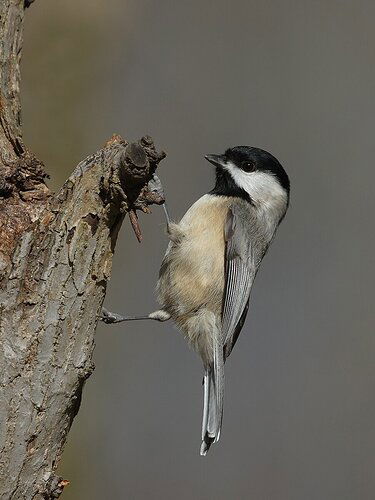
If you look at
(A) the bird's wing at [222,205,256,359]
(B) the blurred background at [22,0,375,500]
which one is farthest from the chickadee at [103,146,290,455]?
(B) the blurred background at [22,0,375,500]

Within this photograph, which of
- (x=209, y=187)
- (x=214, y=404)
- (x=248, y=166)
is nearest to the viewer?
(x=214, y=404)

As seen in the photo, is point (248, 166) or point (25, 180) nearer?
point (25, 180)

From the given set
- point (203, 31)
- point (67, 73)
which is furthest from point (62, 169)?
point (203, 31)

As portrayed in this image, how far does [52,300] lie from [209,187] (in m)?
1.88

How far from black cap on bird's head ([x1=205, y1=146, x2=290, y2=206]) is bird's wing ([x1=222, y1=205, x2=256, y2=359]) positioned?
0.12 m

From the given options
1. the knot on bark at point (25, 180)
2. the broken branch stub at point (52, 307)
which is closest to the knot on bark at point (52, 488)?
the broken branch stub at point (52, 307)

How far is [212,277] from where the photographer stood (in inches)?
117

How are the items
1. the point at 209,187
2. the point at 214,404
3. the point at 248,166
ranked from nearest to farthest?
1. the point at 214,404
2. the point at 248,166
3. the point at 209,187

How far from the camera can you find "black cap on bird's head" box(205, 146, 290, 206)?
10.2 feet

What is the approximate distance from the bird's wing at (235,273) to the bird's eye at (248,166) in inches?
6.8

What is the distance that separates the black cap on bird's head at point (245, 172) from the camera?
310 centimetres

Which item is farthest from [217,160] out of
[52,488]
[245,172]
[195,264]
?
[52,488]

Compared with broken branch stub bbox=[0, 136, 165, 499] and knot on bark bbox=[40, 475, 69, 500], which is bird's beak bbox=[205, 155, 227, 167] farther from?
knot on bark bbox=[40, 475, 69, 500]

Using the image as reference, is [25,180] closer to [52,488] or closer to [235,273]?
[52,488]
